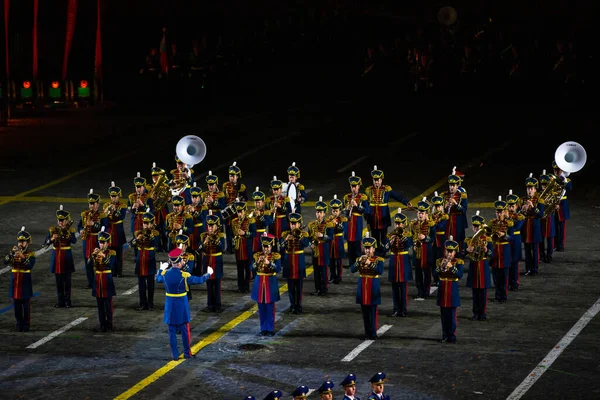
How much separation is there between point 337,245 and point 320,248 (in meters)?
0.91

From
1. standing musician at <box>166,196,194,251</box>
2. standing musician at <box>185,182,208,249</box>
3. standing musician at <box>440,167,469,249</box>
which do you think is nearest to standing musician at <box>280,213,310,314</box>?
standing musician at <box>166,196,194,251</box>

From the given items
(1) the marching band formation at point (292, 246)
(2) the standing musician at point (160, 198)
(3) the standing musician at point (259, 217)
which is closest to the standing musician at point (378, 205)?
(1) the marching band formation at point (292, 246)

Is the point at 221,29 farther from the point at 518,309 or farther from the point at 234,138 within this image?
the point at 518,309

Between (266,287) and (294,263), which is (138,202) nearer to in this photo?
(294,263)

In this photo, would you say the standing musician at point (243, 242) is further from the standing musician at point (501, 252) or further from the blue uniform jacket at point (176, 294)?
the standing musician at point (501, 252)

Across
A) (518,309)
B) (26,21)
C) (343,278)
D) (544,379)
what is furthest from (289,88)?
(544,379)

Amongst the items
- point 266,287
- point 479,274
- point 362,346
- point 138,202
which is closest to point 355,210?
point 138,202

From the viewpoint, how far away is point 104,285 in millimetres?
23953

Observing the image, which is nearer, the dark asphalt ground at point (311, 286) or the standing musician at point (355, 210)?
the dark asphalt ground at point (311, 286)

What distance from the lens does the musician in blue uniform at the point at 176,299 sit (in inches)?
883

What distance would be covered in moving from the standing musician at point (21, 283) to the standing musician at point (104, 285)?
113 centimetres

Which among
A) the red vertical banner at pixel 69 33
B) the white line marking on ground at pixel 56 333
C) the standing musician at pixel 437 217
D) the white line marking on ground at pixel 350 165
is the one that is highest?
the red vertical banner at pixel 69 33

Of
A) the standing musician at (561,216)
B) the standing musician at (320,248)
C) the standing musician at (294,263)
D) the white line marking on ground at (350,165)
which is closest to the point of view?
the standing musician at (294,263)

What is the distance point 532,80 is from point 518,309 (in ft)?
84.6
